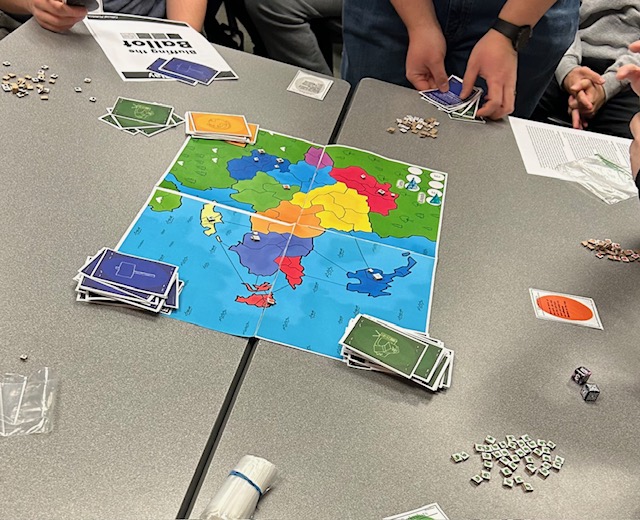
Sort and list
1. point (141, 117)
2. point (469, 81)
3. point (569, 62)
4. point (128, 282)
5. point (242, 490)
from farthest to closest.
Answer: point (569, 62) < point (469, 81) < point (141, 117) < point (128, 282) < point (242, 490)

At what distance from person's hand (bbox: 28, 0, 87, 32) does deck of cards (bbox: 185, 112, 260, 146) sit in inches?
15.4

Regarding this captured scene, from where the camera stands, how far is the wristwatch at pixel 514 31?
145cm

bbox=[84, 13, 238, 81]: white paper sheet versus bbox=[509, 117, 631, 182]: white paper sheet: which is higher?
bbox=[509, 117, 631, 182]: white paper sheet

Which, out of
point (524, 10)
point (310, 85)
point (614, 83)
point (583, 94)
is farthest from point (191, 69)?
point (614, 83)

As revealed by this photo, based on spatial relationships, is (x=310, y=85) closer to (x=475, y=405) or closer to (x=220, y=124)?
(x=220, y=124)

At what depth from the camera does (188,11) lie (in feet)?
5.95

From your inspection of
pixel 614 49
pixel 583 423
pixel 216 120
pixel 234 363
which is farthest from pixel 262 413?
pixel 614 49

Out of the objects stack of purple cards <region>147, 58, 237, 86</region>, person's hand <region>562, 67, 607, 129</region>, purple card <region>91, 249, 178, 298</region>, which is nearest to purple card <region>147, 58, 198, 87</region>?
stack of purple cards <region>147, 58, 237, 86</region>

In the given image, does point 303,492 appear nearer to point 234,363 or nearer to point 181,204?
point 234,363

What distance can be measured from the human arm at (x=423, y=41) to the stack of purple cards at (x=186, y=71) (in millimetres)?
403

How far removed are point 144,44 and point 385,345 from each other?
991 mm

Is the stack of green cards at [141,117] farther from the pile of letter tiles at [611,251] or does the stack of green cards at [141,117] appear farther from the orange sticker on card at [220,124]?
the pile of letter tiles at [611,251]

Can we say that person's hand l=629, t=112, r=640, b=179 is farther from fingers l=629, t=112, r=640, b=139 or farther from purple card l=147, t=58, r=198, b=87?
purple card l=147, t=58, r=198, b=87

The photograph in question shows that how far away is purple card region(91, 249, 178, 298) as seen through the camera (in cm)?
96
